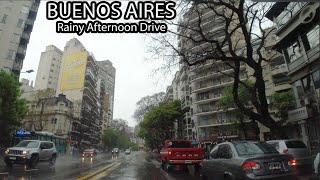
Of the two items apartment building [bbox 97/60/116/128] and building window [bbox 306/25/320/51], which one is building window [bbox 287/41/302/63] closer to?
building window [bbox 306/25/320/51]

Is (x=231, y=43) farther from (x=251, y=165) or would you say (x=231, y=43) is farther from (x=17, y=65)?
(x=17, y=65)

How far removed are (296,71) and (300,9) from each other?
4.67 metres

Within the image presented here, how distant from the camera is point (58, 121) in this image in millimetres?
69312

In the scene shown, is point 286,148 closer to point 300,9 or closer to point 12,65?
point 300,9

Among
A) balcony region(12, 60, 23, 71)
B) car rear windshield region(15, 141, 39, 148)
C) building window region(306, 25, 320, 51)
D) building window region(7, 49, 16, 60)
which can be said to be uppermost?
building window region(7, 49, 16, 60)

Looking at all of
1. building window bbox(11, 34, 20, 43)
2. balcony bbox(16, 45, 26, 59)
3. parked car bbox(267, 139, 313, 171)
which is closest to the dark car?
parked car bbox(267, 139, 313, 171)

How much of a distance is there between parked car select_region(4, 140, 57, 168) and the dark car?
12.9 m

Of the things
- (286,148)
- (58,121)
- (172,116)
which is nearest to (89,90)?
(58,121)

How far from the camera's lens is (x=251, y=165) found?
274 inches

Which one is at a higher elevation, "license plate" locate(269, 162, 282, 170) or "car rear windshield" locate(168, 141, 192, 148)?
"car rear windshield" locate(168, 141, 192, 148)

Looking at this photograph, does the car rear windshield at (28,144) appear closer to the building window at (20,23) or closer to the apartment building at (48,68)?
the building window at (20,23)

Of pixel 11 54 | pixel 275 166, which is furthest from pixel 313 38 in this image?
pixel 11 54

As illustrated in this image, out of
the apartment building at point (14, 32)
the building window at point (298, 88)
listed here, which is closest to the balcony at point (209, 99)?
the apartment building at point (14, 32)

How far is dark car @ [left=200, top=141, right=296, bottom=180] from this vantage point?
693 cm
